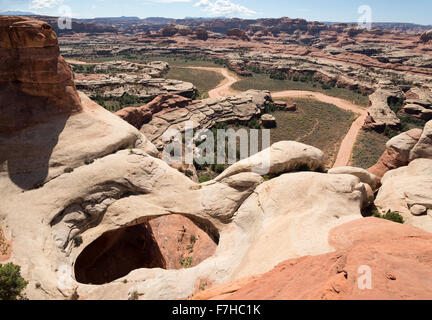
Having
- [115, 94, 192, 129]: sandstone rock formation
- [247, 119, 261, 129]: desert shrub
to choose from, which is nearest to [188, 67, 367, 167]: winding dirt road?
[247, 119, 261, 129]: desert shrub

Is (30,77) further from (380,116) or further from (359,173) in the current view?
(380,116)

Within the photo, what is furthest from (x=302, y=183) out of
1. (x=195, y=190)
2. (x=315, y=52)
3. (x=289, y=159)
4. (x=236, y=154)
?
(x=315, y=52)

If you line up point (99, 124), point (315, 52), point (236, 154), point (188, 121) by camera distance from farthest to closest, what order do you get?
point (315, 52) → point (188, 121) → point (236, 154) → point (99, 124)

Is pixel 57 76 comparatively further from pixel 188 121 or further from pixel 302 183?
pixel 188 121

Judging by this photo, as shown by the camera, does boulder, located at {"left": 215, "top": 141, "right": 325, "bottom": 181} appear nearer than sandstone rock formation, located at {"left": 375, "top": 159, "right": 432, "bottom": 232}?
No


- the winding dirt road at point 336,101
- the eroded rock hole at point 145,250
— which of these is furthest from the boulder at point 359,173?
the winding dirt road at point 336,101

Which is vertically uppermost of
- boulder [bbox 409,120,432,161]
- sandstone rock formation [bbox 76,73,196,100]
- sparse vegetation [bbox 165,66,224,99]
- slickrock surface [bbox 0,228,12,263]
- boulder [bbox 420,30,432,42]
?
boulder [bbox 420,30,432,42]

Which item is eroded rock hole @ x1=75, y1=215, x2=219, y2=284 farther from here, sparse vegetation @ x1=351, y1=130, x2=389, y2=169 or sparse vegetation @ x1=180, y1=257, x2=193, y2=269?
sparse vegetation @ x1=351, y1=130, x2=389, y2=169
